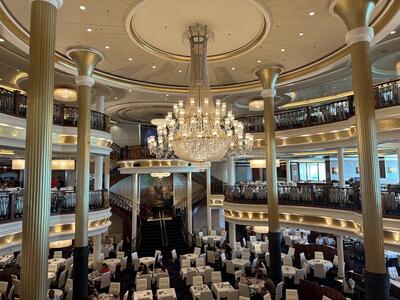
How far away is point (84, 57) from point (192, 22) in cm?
393

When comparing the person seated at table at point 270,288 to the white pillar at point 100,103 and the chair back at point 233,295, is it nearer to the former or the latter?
the chair back at point 233,295

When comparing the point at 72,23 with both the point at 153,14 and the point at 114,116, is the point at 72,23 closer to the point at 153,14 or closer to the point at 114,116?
the point at 153,14

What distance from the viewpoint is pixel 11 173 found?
22984 mm

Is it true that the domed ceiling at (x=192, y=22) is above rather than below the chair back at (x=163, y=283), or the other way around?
above

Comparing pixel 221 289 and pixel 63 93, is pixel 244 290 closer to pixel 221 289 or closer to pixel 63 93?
pixel 221 289

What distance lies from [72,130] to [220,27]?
648cm

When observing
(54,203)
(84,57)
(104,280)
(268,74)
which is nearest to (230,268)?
(104,280)

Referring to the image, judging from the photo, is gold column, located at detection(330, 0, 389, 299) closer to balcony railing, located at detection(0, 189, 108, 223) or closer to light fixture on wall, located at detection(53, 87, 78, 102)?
balcony railing, located at detection(0, 189, 108, 223)

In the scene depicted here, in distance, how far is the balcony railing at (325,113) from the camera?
342 inches

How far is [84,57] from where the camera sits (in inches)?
363

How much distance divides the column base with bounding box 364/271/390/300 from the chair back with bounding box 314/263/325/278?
824 cm

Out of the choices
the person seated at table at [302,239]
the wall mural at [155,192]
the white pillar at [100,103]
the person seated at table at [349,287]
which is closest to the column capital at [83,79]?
the white pillar at [100,103]

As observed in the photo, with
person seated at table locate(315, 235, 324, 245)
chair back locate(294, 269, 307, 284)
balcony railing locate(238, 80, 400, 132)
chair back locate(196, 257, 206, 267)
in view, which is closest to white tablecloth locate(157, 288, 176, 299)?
chair back locate(196, 257, 206, 267)

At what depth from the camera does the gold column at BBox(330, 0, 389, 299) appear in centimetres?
564
